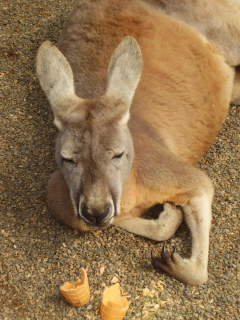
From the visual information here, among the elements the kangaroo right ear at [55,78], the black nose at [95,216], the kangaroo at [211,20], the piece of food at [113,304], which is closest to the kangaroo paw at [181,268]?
the piece of food at [113,304]

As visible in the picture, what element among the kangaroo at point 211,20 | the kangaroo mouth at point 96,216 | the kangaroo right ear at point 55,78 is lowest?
the kangaroo mouth at point 96,216

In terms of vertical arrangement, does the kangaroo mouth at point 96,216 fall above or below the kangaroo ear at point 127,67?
below

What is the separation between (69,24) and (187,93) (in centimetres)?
154

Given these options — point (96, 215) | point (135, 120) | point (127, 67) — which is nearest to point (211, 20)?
point (135, 120)

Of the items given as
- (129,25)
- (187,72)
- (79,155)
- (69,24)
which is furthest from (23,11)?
(79,155)

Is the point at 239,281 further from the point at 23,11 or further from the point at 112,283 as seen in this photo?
the point at 23,11

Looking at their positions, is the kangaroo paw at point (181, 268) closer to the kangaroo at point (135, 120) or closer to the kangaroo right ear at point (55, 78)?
the kangaroo at point (135, 120)

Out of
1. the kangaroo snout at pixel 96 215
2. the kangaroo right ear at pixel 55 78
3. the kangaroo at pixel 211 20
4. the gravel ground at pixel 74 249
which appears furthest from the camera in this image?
the kangaroo at pixel 211 20

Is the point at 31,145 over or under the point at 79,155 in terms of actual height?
under

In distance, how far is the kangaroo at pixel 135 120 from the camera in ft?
10.9

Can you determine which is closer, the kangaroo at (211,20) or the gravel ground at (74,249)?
the gravel ground at (74,249)

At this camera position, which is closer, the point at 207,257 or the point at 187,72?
the point at 207,257

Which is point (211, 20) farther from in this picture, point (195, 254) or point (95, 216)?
point (95, 216)

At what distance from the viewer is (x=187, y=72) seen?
482cm
